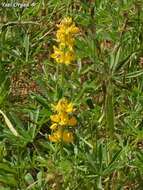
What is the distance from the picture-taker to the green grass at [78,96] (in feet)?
4.78

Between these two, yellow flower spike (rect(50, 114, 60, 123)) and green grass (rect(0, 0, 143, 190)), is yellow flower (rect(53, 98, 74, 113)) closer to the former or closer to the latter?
yellow flower spike (rect(50, 114, 60, 123))

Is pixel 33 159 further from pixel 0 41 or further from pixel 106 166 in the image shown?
pixel 0 41

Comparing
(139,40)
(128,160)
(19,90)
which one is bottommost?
(128,160)

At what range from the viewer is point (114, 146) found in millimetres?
1507

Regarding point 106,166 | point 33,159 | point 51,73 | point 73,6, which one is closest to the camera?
point 106,166

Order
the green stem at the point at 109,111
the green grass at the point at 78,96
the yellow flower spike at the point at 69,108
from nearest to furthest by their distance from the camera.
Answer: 1. the yellow flower spike at the point at 69,108
2. the green grass at the point at 78,96
3. the green stem at the point at 109,111

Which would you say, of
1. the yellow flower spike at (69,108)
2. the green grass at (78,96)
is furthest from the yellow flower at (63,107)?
the green grass at (78,96)

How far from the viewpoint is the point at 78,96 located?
1649 mm

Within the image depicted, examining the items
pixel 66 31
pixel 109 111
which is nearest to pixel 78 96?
pixel 109 111

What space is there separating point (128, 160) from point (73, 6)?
0.93 meters

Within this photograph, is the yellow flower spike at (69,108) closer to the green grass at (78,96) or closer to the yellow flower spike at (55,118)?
the yellow flower spike at (55,118)

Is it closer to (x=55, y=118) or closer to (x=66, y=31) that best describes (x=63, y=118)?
(x=55, y=118)

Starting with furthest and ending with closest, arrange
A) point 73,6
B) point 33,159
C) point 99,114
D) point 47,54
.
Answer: point 73,6
point 47,54
point 99,114
point 33,159

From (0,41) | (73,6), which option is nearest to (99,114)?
(0,41)
